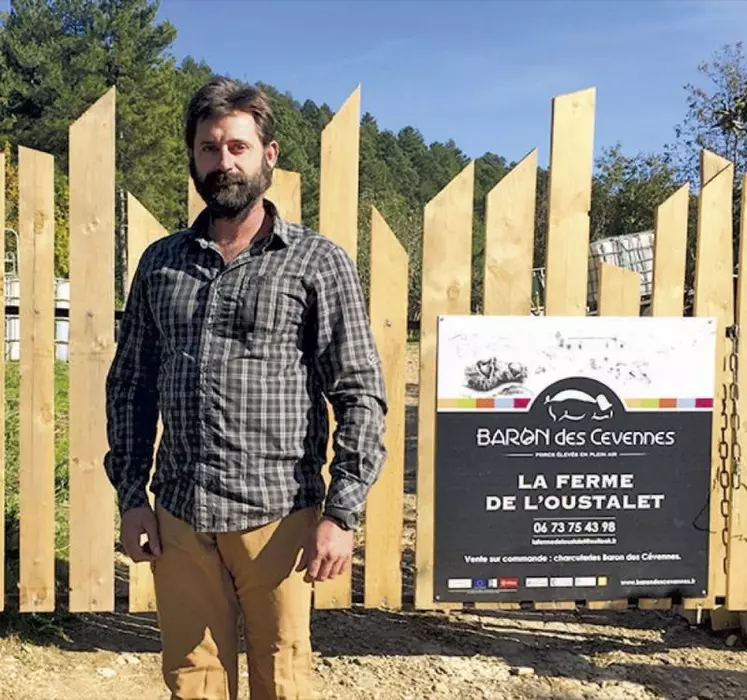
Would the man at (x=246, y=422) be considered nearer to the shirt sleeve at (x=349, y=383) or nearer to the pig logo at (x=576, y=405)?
the shirt sleeve at (x=349, y=383)

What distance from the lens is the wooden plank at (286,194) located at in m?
3.15

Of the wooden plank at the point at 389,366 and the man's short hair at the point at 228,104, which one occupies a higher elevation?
the man's short hair at the point at 228,104

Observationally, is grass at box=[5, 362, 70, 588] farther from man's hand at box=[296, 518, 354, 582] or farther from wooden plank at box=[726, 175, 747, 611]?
wooden plank at box=[726, 175, 747, 611]

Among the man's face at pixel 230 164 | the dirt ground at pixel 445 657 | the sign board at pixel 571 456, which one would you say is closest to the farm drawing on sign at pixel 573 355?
the sign board at pixel 571 456

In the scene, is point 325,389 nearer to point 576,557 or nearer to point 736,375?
point 576,557

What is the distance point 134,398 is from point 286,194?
45.9 inches

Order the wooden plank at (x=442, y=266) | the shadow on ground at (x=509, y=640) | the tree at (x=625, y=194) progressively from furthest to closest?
the tree at (x=625, y=194)
the shadow on ground at (x=509, y=640)
the wooden plank at (x=442, y=266)

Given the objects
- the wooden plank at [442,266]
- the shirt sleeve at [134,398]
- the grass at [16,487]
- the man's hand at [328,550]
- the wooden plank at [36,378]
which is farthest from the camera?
the grass at [16,487]

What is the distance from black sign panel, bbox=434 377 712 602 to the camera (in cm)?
325

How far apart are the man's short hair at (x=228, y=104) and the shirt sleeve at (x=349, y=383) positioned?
397mm

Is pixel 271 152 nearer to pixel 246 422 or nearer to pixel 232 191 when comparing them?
pixel 232 191

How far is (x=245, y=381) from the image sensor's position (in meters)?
2.08

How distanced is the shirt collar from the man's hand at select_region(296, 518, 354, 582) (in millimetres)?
720

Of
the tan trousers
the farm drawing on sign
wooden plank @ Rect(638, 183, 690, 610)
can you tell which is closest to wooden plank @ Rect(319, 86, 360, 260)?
the farm drawing on sign
